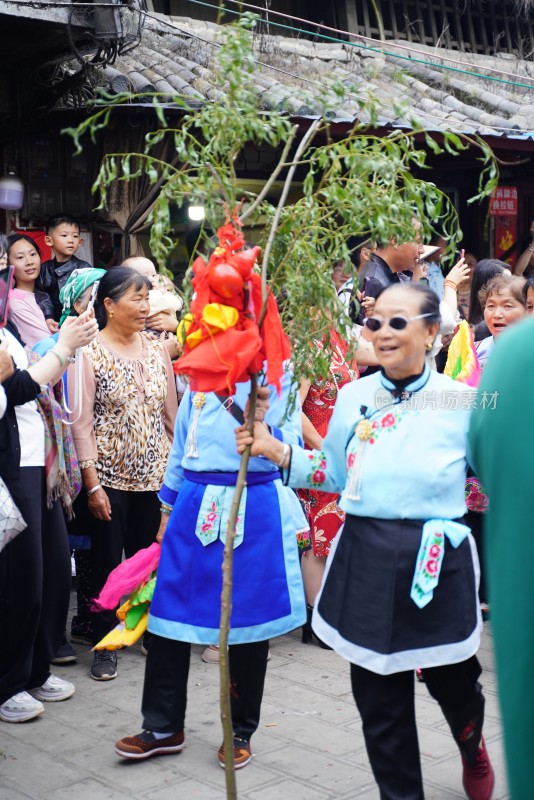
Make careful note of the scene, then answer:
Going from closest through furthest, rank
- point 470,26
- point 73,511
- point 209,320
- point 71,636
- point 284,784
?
1. point 209,320
2. point 284,784
3. point 73,511
4. point 71,636
5. point 470,26

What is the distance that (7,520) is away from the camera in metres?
3.44

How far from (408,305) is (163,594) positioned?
1506mm

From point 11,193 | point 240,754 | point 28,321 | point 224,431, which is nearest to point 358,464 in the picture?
point 224,431

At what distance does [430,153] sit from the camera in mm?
9133

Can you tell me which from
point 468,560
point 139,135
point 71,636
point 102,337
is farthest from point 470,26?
point 468,560

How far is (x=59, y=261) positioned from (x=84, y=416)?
2.08 metres

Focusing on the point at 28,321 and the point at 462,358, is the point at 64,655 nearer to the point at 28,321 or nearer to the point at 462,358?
the point at 28,321

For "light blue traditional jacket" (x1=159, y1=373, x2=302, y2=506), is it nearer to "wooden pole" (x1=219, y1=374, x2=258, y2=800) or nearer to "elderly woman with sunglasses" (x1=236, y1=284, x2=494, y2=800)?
"elderly woman with sunglasses" (x1=236, y1=284, x2=494, y2=800)

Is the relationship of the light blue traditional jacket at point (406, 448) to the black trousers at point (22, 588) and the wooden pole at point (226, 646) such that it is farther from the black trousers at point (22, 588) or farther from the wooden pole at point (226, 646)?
the black trousers at point (22, 588)

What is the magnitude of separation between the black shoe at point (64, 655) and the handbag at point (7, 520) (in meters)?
1.52

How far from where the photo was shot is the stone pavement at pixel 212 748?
355cm

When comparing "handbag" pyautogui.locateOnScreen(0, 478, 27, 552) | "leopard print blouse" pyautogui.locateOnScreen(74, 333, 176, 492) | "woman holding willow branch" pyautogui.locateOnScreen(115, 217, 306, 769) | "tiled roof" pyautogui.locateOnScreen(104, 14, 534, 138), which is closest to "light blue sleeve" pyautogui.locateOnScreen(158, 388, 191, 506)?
"woman holding willow branch" pyautogui.locateOnScreen(115, 217, 306, 769)

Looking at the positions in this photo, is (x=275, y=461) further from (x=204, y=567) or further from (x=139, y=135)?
(x=139, y=135)

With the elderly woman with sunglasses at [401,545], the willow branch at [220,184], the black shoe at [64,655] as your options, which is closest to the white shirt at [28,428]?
the black shoe at [64,655]
